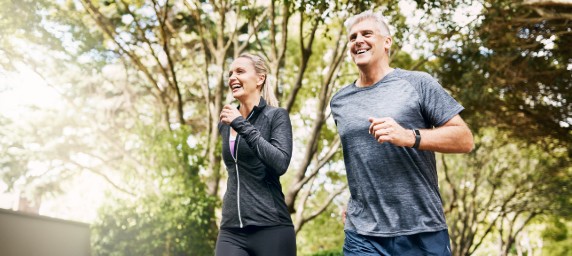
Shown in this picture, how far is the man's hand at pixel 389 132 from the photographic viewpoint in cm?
247

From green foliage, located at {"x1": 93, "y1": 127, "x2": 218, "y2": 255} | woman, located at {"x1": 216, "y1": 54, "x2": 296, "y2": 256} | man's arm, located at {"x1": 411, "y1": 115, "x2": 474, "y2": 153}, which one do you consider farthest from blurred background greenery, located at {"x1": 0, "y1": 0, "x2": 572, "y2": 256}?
man's arm, located at {"x1": 411, "y1": 115, "x2": 474, "y2": 153}

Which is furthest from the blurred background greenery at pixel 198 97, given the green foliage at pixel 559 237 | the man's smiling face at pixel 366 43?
the green foliage at pixel 559 237

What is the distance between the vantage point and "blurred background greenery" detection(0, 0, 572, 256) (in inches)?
425

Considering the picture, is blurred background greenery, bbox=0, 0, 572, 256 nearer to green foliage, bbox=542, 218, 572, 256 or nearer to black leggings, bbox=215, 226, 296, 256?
black leggings, bbox=215, 226, 296, 256

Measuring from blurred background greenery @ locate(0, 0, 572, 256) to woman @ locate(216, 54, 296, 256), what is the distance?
5.39 metres

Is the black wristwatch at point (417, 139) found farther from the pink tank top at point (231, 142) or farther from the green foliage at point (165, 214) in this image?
the green foliage at point (165, 214)

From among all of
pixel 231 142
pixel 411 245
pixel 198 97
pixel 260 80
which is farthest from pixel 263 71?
pixel 198 97

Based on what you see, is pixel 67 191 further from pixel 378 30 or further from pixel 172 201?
pixel 378 30

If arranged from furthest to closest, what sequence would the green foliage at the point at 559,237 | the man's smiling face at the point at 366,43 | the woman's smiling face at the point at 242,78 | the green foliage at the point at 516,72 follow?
the green foliage at the point at 559,237, the green foliage at the point at 516,72, the woman's smiling face at the point at 242,78, the man's smiling face at the point at 366,43

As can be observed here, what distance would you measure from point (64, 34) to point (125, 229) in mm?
6007

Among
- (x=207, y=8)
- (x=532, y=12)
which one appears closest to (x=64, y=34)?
(x=207, y=8)

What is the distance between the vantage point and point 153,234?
10.5 metres

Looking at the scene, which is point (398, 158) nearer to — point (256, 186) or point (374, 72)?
point (374, 72)

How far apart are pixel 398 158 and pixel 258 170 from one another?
0.95 m
